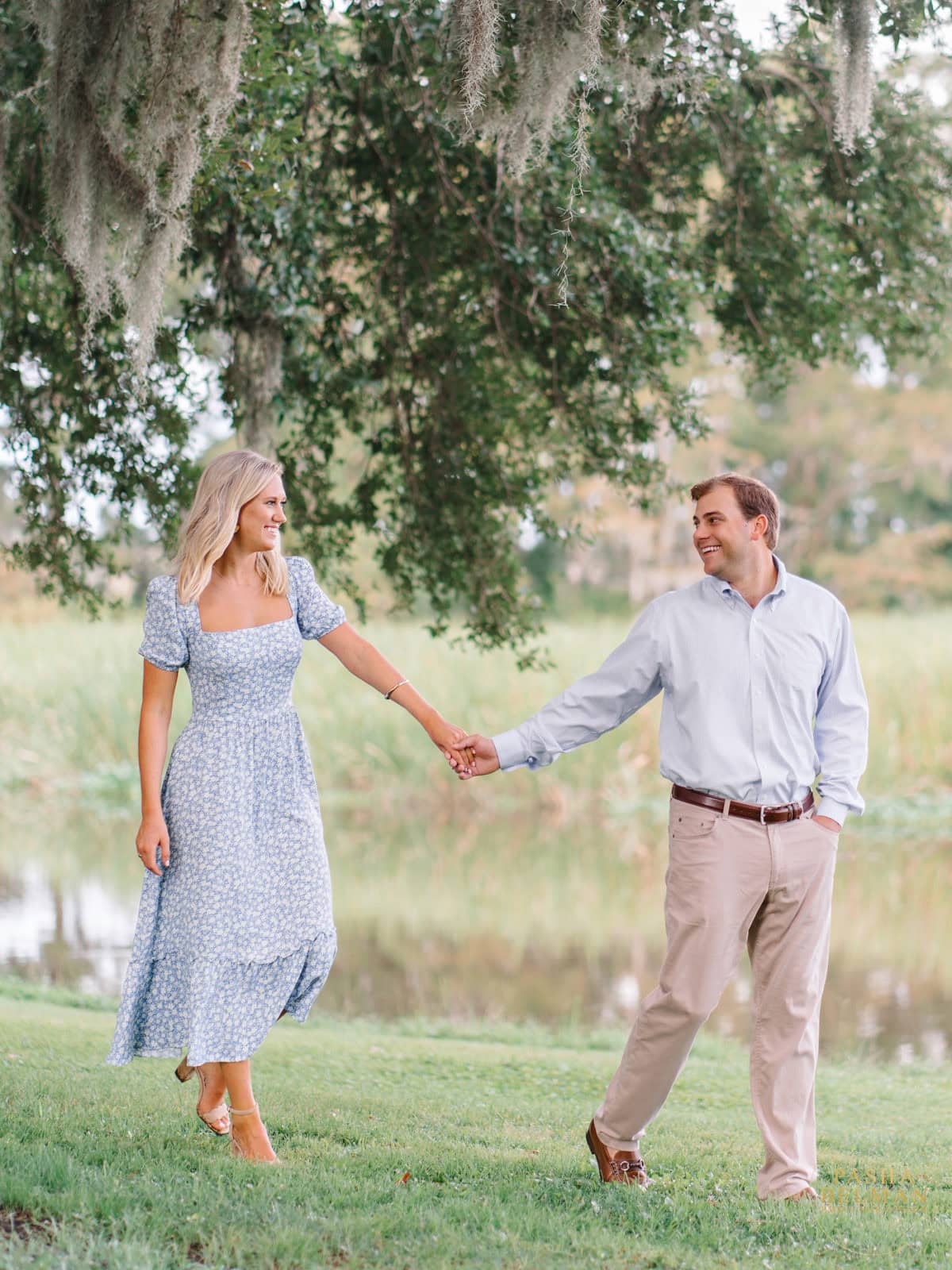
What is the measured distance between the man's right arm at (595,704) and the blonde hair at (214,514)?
0.92 metres

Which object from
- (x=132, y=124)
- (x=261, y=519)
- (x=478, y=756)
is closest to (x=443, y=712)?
(x=132, y=124)

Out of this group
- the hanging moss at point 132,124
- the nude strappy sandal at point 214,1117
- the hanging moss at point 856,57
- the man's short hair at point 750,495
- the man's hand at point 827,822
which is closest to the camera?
the man's hand at point 827,822

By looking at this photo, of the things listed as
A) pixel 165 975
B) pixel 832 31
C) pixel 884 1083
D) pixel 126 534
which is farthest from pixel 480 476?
pixel 165 975

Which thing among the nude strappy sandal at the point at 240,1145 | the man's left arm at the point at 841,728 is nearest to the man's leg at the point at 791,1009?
the man's left arm at the point at 841,728

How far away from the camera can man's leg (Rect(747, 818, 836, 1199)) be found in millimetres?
4051

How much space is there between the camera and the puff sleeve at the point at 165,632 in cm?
423

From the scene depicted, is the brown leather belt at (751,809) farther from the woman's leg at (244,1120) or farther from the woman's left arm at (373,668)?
the woman's leg at (244,1120)

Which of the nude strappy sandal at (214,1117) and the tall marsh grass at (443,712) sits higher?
the tall marsh grass at (443,712)

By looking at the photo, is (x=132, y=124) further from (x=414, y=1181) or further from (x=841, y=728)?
(x=414, y=1181)

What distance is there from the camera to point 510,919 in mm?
12773

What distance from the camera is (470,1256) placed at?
333cm

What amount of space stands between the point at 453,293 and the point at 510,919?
20.9 feet

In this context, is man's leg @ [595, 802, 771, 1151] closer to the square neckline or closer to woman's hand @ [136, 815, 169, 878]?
the square neckline

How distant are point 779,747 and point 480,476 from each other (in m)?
4.23
